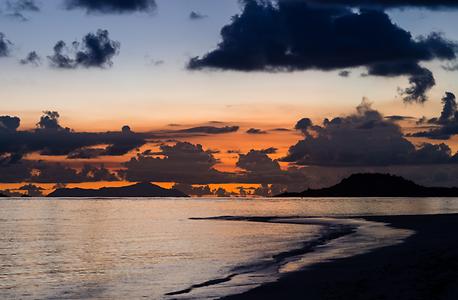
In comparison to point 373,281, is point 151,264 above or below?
below

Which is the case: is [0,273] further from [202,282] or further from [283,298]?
[283,298]

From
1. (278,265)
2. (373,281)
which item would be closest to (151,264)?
(278,265)

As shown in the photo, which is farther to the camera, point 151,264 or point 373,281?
point 151,264

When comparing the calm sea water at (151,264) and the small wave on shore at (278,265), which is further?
the calm sea water at (151,264)

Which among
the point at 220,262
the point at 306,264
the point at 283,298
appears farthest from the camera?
the point at 220,262

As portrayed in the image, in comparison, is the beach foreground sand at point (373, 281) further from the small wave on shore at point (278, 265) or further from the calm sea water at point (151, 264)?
the calm sea water at point (151, 264)

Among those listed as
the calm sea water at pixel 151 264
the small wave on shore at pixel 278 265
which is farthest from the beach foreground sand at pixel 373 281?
the calm sea water at pixel 151 264

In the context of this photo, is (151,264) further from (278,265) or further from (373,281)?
(373,281)

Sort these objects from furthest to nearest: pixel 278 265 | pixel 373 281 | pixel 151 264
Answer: pixel 151 264 < pixel 278 265 < pixel 373 281

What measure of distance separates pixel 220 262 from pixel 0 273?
17.8 m

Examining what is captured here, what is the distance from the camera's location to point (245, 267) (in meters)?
46.4

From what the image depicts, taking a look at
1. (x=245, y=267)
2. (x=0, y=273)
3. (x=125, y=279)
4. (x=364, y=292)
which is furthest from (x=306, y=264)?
(x=0, y=273)

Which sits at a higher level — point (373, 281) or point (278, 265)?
point (373, 281)

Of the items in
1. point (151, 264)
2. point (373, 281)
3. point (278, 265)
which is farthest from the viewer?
point (151, 264)
